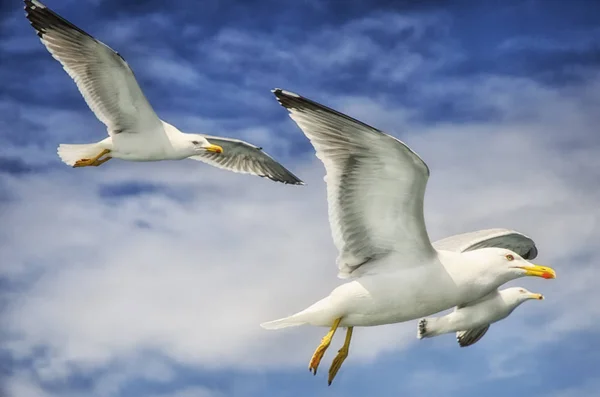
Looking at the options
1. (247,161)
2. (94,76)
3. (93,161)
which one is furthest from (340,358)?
(247,161)

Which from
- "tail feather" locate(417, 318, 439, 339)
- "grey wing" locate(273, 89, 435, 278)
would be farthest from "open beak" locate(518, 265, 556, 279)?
"tail feather" locate(417, 318, 439, 339)

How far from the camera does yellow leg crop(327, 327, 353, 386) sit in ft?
27.8

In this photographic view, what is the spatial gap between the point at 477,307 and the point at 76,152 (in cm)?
→ 625

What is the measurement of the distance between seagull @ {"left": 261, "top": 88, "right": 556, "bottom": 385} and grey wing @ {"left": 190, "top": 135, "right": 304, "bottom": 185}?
263 inches

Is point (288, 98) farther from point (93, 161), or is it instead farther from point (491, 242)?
point (93, 161)

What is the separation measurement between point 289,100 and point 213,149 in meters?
A: 6.30

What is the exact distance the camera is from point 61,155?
13.0 m

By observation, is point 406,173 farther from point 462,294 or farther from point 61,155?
point 61,155

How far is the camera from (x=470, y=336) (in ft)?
33.8

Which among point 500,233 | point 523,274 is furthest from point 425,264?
point 500,233

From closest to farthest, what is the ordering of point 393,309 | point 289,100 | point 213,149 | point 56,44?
point 289,100, point 393,309, point 56,44, point 213,149

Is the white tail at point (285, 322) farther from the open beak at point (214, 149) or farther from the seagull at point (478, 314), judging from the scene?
the open beak at point (214, 149)

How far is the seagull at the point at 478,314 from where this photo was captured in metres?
9.61

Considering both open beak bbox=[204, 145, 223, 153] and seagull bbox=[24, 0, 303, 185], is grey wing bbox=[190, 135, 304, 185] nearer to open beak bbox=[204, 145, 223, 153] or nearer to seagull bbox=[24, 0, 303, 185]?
open beak bbox=[204, 145, 223, 153]
